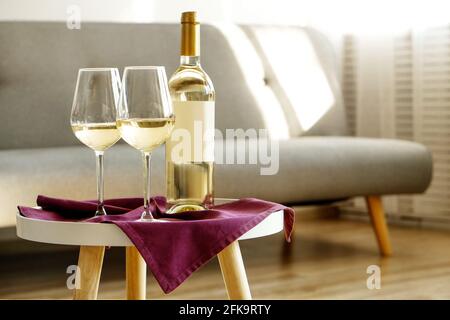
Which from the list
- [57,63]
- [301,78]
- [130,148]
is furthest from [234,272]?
[301,78]

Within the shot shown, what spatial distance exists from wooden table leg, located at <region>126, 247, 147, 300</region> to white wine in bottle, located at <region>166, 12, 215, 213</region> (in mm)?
187

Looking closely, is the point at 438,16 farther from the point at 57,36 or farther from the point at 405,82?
the point at 57,36

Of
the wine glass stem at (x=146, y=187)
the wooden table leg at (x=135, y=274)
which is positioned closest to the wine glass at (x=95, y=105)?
the wine glass stem at (x=146, y=187)

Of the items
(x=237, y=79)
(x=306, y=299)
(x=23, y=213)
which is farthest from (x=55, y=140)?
(x=23, y=213)

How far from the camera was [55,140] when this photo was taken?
2490 millimetres

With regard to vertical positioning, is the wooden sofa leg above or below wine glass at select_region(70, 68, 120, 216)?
below

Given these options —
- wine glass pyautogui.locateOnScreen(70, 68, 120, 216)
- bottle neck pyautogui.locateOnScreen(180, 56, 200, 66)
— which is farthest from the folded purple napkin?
bottle neck pyautogui.locateOnScreen(180, 56, 200, 66)

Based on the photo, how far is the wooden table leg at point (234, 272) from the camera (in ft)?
3.91

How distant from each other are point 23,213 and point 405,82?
2394 millimetres

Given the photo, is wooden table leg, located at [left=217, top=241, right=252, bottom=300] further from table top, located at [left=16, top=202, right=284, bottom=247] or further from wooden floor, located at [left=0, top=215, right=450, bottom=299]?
wooden floor, located at [left=0, top=215, right=450, bottom=299]

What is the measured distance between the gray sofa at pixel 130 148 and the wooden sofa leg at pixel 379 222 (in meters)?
0.06

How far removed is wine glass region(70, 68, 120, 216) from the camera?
1165 millimetres

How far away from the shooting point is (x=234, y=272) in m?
1.20

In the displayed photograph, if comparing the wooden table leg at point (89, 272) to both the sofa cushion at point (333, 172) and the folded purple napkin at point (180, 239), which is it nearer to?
the folded purple napkin at point (180, 239)
